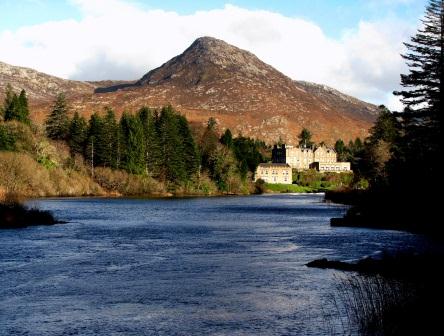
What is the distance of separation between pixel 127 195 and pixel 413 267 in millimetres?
118064

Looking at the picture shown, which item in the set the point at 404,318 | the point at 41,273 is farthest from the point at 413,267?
the point at 41,273

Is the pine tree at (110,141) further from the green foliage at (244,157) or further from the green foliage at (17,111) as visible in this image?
the green foliage at (244,157)

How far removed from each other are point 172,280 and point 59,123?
13391 centimetres

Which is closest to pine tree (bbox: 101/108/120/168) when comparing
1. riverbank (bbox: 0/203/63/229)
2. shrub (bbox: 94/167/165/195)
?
shrub (bbox: 94/167/165/195)

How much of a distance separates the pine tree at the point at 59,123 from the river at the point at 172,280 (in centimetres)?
10405

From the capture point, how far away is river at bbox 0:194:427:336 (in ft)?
67.6

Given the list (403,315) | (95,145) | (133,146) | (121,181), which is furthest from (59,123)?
(403,315)

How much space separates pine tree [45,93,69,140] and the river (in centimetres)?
10405

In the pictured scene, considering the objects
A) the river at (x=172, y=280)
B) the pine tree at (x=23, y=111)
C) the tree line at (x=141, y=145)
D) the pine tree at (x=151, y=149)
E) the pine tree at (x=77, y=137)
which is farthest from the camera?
the pine tree at (x=151, y=149)

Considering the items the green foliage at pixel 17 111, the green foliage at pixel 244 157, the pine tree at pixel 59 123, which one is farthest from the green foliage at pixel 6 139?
the green foliage at pixel 244 157

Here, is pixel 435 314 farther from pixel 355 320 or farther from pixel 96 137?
pixel 96 137

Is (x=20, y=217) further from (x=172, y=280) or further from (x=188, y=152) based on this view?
(x=188, y=152)

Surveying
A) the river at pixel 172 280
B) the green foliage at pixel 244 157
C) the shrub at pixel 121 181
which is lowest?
the river at pixel 172 280

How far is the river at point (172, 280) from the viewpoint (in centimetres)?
2061
